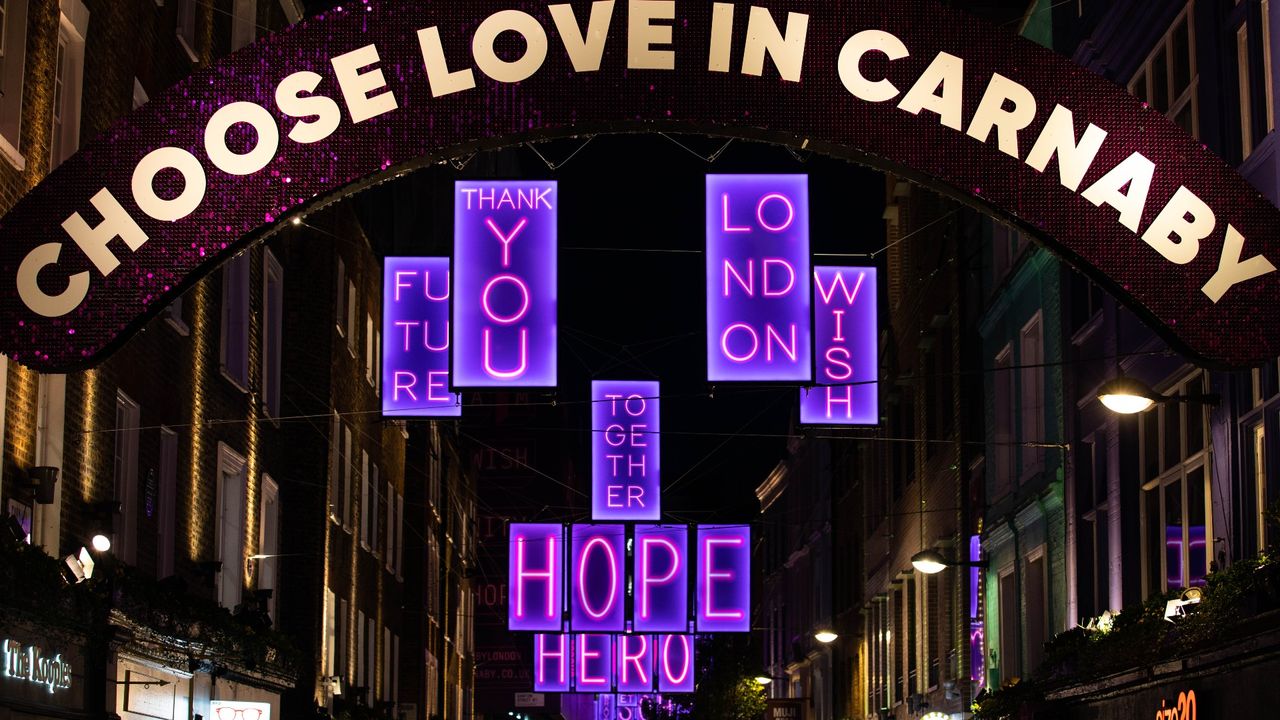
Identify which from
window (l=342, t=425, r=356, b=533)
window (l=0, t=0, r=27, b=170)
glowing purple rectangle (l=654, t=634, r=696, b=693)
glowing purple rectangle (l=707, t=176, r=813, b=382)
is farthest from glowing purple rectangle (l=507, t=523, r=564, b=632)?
window (l=0, t=0, r=27, b=170)

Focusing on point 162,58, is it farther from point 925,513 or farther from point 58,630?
point 925,513

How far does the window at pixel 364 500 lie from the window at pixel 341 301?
385 cm

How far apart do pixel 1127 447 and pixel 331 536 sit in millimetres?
16811

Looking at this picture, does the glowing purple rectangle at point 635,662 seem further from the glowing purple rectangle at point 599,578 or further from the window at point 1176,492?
the window at point 1176,492

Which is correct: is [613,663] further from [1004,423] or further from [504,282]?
[504,282]

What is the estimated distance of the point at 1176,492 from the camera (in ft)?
61.9

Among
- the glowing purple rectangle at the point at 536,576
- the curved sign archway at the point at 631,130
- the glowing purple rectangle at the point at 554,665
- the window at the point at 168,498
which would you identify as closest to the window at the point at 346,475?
the glowing purple rectangle at the point at 536,576

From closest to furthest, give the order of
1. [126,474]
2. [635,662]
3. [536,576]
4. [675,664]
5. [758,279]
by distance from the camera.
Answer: [126,474], [758,279], [536,576], [635,662], [675,664]

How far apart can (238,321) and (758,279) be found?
885 centimetres

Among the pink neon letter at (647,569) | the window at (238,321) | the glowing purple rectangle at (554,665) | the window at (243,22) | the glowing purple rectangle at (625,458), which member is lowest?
the glowing purple rectangle at (554,665)

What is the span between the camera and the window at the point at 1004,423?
27969 millimetres

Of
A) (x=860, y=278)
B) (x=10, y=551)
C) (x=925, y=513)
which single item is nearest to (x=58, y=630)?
(x=10, y=551)

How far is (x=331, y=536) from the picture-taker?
3341 centimetres

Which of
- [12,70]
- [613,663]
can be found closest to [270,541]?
[613,663]
